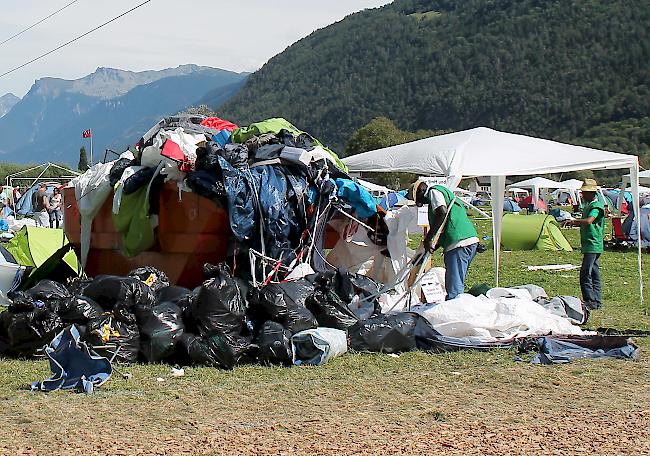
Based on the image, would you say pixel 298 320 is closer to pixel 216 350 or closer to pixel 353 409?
pixel 216 350

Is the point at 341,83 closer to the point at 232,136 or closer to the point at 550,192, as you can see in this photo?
the point at 550,192

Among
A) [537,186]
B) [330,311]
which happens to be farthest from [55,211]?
[537,186]

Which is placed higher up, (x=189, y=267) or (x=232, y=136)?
(x=232, y=136)

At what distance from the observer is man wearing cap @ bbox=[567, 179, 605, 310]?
10.0 metres

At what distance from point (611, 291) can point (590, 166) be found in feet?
9.40

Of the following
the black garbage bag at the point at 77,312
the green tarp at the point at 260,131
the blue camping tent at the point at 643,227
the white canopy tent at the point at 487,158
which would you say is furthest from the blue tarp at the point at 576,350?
the blue camping tent at the point at 643,227

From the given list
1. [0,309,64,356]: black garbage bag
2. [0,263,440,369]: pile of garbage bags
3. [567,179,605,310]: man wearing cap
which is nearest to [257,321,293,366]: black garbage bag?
[0,263,440,369]: pile of garbage bags

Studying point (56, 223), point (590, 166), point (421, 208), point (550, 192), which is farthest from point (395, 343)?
point (550, 192)

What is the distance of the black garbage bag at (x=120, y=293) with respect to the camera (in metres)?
7.20

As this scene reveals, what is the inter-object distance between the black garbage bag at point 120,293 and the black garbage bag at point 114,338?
0.22 metres

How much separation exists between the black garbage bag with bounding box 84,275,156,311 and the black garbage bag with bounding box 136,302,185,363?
0.21 meters

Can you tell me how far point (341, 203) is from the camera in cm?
886

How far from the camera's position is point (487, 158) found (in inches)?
374

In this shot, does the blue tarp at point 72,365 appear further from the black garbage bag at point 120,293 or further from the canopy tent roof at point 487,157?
the canopy tent roof at point 487,157
